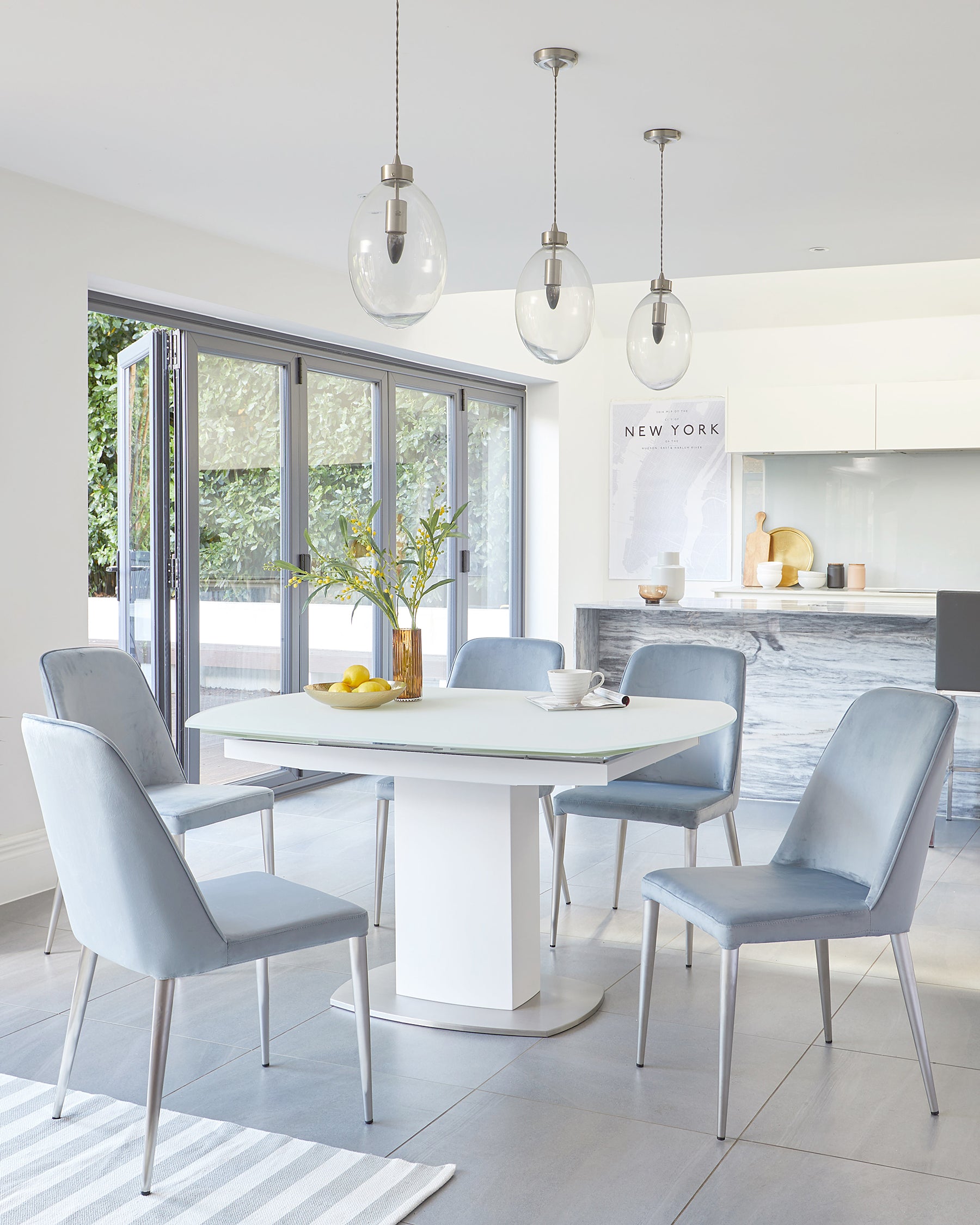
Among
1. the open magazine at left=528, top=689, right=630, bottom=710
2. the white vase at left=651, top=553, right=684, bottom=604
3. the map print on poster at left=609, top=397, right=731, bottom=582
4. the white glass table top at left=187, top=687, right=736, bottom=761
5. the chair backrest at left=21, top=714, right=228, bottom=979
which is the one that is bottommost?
the chair backrest at left=21, top=714, right=228, bottom=979

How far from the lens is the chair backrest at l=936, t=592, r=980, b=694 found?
179 inches

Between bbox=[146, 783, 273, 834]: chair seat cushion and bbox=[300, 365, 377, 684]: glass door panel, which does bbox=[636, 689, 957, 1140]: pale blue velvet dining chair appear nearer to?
bbox=[146, 783, 273, 834]: chair seat cushion

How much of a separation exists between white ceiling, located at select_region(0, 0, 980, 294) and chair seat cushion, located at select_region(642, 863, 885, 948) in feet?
6.31

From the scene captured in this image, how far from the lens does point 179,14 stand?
8.73 ft

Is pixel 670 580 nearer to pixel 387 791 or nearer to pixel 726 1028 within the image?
pixel 387 791

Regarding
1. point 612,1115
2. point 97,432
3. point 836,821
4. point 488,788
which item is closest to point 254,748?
point 488,788

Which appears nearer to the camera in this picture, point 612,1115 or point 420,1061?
point 612,1115

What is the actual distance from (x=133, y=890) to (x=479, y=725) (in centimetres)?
91

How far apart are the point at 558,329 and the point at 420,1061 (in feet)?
5.59

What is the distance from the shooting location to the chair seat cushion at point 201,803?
10.3 feet

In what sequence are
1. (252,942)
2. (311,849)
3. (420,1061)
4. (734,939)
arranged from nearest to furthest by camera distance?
(252,942), (734,939), (420,1061), (311,849)

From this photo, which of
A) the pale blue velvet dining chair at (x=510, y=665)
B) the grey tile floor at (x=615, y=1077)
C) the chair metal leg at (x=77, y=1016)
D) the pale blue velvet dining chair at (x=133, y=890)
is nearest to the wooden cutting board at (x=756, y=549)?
the pale blue velvet dining chair at (x=510, y=665)

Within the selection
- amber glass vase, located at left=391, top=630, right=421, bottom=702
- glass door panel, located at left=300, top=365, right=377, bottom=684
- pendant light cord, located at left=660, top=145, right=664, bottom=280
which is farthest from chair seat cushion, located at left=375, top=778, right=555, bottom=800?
glass door panel, located at left=300, top=365, right=377, bottom=684

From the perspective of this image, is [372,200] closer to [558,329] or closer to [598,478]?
[558,329]
